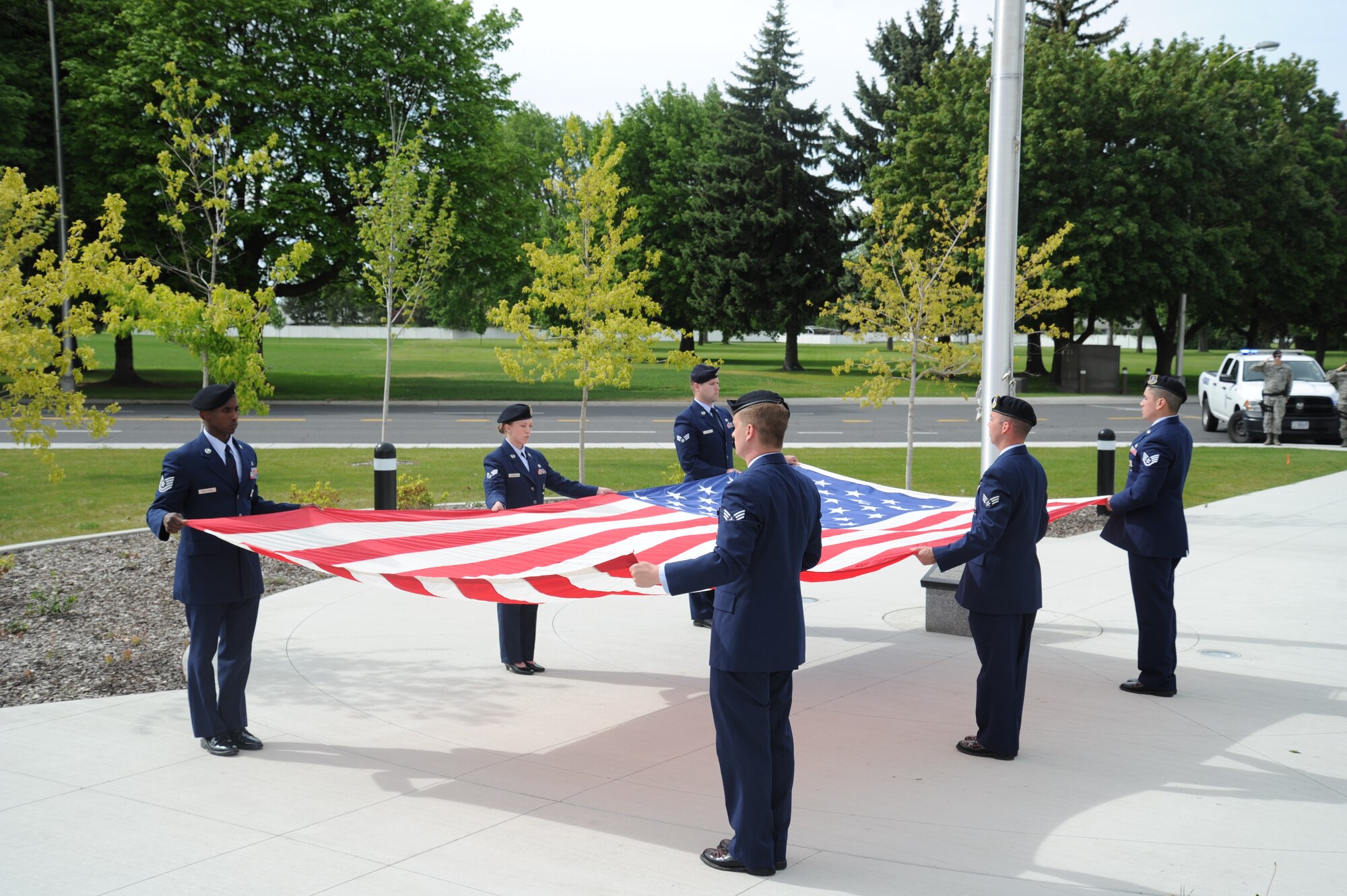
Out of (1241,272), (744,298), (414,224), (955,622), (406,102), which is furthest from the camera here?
(744,298)

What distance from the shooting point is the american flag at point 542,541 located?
5.62 m

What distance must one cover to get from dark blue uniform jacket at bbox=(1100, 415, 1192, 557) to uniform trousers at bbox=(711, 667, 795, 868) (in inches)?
133

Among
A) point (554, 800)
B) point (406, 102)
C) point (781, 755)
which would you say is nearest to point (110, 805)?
point (554, 800)

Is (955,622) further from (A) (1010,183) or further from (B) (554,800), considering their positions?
(B) (554,800)

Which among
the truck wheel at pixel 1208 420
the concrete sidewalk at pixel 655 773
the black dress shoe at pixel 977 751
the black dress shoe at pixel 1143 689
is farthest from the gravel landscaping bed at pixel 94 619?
the truck wheel at pixel 1208 420

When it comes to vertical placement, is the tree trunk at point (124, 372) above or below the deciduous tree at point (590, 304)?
below

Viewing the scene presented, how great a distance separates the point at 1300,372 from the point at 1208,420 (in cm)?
288

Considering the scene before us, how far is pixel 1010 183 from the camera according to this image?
8.84m

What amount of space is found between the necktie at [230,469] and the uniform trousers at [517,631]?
193cm

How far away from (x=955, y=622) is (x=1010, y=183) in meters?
3.45

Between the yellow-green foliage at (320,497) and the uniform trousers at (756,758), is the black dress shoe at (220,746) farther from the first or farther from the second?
the yellow-green foliage at (320,497)

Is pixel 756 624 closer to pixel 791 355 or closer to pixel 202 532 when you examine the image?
pixel 202 532

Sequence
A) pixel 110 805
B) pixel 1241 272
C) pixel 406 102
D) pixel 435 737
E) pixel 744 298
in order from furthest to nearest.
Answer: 1. pixel 744 298
2. pixel 1241 272
3. pixel 406 102
4. pixel 435 737
5. pixel 110 805

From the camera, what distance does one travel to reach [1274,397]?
2322 cm
